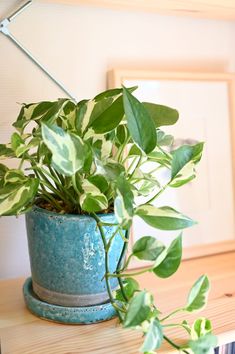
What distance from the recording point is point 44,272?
646 millimetres

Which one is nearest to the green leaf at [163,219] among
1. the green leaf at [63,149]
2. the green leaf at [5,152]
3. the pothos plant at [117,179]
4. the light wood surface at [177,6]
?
the pothos plant at [117,179]

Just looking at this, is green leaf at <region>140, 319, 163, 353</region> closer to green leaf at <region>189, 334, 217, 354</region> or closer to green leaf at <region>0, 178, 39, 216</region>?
green leaf at <region>189, 334, 217, 354</region>

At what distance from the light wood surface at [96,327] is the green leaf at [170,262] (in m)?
0.13

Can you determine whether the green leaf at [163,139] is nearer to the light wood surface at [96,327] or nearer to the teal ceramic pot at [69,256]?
the teal ceramic pot at [69,256]

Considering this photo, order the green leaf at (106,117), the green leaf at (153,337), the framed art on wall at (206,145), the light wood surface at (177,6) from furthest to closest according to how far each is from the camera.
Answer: the framed art on wall at (206,145) → the light wood surface at (177,6) → the green leaf at (106,117) → the green leaf at (153,337)

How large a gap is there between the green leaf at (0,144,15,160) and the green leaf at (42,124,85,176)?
0.15 m

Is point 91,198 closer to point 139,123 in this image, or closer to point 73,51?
point 139,123

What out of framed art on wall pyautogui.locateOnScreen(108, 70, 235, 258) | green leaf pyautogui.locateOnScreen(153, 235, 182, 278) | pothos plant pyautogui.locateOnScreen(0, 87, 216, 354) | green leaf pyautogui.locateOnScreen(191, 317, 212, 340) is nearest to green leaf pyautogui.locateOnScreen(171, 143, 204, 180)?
pothos plant pyautogui.locateOnScreen(0, 87, 216, 354)

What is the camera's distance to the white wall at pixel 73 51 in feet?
2.70

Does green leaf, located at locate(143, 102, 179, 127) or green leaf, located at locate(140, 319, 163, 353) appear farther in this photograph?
green leaf, located at locate(143, 102, 179, 127)

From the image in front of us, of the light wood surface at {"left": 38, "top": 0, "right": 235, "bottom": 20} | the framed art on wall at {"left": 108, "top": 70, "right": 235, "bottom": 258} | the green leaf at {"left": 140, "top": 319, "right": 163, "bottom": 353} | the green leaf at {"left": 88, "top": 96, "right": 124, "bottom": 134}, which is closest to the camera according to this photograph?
the green leaf at {"left": 140, "top": 319, "right": 163, "bottom": 353}

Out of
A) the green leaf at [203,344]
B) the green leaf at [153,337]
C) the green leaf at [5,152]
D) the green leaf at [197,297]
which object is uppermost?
the green leaf at [5,152]

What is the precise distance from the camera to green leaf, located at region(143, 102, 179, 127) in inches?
23.8

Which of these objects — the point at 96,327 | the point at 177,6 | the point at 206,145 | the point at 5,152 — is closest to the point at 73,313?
the point at 96,327
